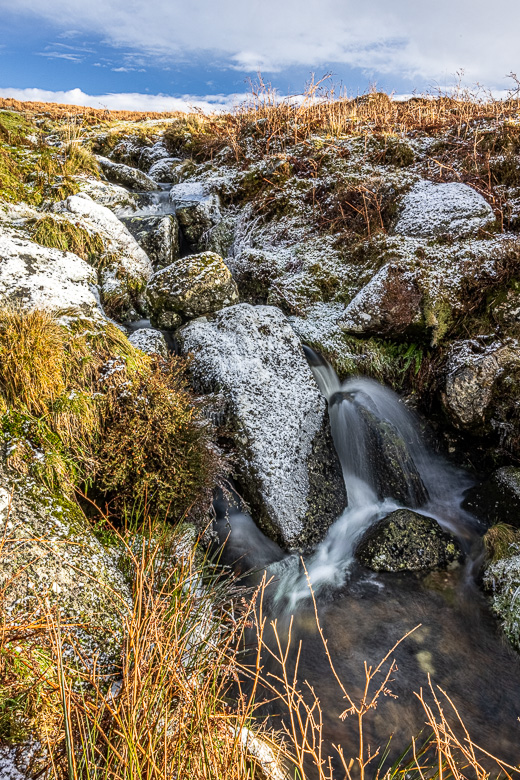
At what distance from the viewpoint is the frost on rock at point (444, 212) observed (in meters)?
6.77

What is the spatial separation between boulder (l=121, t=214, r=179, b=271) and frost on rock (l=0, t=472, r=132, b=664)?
224 inches

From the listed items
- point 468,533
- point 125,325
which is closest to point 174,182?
point 125,325

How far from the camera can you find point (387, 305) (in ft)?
20.1

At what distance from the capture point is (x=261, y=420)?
17.7ft

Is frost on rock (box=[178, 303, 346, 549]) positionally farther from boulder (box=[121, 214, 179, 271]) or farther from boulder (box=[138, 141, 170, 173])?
boulder (box=[138, 141, 170, 173])

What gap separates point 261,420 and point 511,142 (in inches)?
278

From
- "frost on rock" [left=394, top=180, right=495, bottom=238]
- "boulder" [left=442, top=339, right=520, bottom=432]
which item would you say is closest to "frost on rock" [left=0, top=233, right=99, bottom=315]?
"boulder" [left=442, top=339, right=520, bottom=432]

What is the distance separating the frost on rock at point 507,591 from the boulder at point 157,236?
7111mm

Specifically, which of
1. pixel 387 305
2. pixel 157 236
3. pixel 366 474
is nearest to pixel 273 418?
pixel 366 474

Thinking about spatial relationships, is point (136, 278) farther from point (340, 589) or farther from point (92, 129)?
point (92, 129)

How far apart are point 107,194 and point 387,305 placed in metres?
6.53

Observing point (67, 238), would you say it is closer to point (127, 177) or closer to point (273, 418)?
point (127, 177)

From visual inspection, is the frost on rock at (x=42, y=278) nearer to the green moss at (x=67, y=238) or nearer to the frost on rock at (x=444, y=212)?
the green moss at (x=67, y=238)

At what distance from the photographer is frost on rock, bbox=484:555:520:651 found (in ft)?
13.4
